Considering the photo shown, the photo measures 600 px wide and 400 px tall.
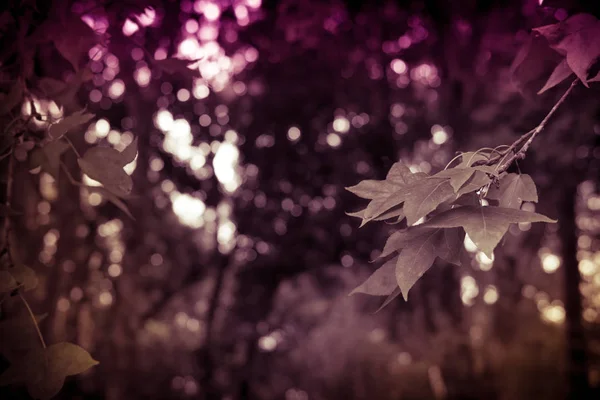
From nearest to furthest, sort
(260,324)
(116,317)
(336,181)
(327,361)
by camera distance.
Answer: (336,181) < (260,324) < (116,317) < (327,361)

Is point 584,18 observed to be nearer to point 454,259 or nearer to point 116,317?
point 454,259

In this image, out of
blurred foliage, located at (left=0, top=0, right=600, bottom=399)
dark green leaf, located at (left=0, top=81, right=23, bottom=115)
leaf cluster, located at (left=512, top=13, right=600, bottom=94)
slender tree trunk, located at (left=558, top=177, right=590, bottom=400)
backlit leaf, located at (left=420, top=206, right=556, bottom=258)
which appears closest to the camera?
backlit leaf, located at (left=420, top=206, right=556, bottom=258)

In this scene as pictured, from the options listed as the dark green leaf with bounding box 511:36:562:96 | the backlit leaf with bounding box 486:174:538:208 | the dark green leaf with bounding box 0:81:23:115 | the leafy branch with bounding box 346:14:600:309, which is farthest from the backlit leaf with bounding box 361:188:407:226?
the dark green leaf with bounding box 0:81:23:115

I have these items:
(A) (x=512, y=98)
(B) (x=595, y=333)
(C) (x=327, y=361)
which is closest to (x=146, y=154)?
(A) (x=512, y=98)

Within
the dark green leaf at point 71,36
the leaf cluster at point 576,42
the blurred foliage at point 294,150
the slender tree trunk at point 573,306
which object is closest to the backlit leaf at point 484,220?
the leaf cluster at point 576,42

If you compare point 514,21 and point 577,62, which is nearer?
point 577,62

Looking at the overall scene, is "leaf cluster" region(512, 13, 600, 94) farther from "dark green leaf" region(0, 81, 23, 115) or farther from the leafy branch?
"dark green leaf" region(0, 81, 23, 115)
